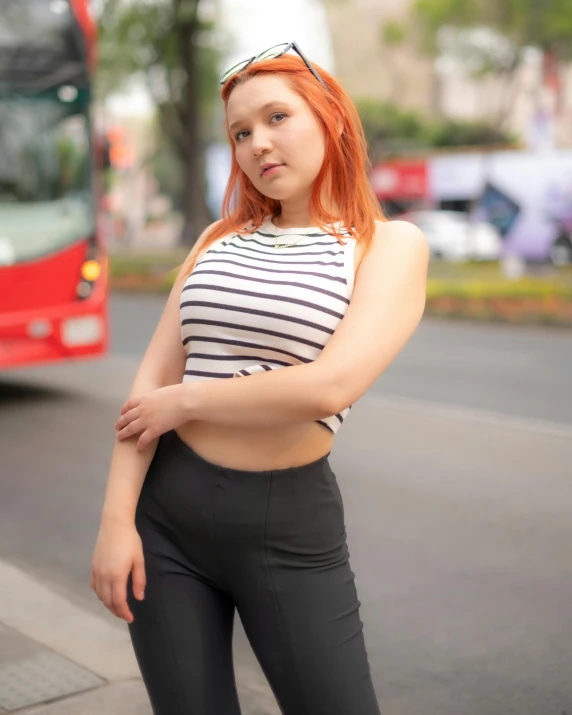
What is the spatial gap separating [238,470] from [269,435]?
84 mm

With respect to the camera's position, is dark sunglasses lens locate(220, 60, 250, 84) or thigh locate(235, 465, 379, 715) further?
dark sunglasses lens locate(220, 60, 250, 84)

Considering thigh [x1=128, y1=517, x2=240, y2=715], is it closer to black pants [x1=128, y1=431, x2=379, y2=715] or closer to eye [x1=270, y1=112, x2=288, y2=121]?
black pants [x1=128, y1=431, x2=379, y2=715]

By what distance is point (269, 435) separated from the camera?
6.31 feet

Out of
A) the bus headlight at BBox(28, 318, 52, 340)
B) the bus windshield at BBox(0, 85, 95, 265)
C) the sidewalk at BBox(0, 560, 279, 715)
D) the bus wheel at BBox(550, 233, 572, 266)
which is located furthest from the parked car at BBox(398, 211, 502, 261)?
the sidewalk at BBox(0, 560, 279, 715)

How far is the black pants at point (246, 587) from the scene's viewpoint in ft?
6.13

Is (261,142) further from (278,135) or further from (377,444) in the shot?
(377,444)

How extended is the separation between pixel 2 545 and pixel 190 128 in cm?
2410

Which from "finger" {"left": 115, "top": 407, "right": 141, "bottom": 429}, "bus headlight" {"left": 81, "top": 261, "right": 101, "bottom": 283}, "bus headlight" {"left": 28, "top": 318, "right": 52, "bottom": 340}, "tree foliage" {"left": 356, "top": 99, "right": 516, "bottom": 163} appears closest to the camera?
"finger" {"left": 115, "top": 407, "right": 141, "bottom": 429}

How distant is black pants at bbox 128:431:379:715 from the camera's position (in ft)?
6.13

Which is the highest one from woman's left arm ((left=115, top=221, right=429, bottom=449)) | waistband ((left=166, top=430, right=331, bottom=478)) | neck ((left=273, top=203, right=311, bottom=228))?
neck ((left=273, top=203, right=311, bottom=228))

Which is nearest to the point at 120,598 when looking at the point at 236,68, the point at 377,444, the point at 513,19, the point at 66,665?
the point at 236,68

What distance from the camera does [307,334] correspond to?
190 cm

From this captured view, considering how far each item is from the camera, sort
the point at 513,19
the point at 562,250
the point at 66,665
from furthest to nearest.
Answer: the point at 513,19 → the point at 562,250 → the point at 66,665

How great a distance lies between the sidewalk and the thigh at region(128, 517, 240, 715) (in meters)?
1.32
